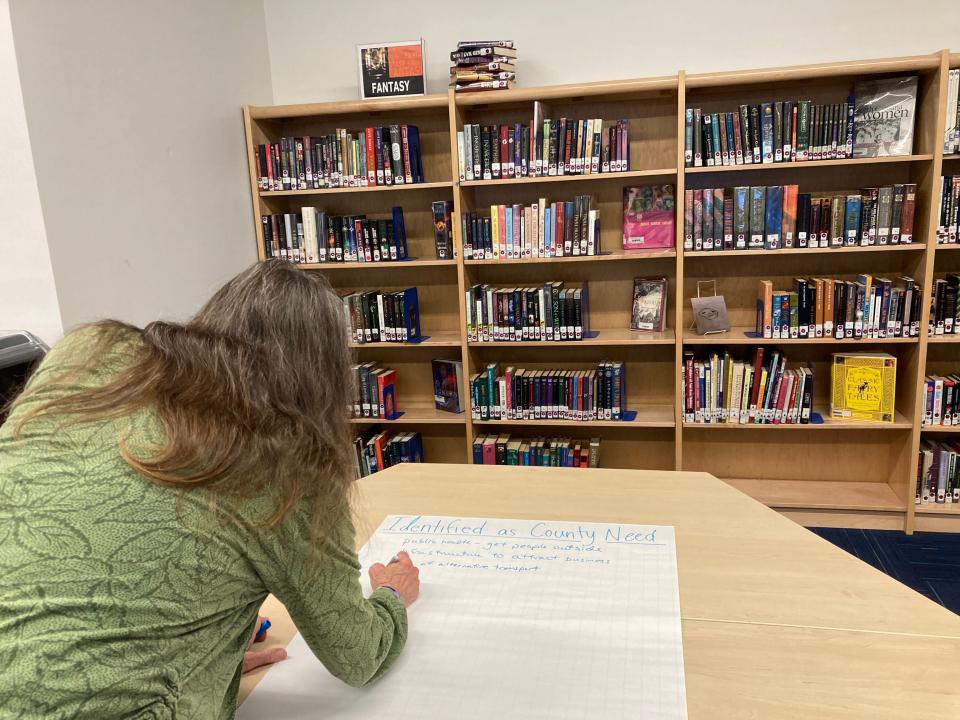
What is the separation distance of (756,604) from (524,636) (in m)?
0.38

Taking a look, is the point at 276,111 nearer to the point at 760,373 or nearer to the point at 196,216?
the point at 196,216

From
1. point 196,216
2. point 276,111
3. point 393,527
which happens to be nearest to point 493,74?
point 276,111

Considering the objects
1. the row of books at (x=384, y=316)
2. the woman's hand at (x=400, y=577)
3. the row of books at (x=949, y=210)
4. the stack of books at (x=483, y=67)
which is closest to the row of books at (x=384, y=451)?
the row of books at (x=384, y=316)

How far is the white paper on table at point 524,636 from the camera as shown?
962 mm

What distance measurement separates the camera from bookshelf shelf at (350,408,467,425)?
336 cm

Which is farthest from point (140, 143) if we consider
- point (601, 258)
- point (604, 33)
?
point (604, 33)

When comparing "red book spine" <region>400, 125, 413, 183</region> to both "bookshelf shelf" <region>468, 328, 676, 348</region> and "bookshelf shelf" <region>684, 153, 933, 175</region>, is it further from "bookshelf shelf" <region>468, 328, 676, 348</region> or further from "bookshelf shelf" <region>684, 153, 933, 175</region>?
"bookshelf shelf" <region>684, 153, 933, 175</region>

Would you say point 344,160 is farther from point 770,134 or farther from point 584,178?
point 770,134

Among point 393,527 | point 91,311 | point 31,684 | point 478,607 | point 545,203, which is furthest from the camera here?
point 545,203

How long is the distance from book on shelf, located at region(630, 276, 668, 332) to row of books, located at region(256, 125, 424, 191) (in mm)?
1083

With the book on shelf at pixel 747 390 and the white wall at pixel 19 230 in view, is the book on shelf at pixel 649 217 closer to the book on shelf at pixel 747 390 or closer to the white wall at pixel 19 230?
the book on shelf at pixel 747 390

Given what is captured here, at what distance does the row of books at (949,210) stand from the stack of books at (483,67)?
1758 mm

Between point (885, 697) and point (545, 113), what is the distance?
267 centimetres

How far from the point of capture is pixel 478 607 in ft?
3.86
